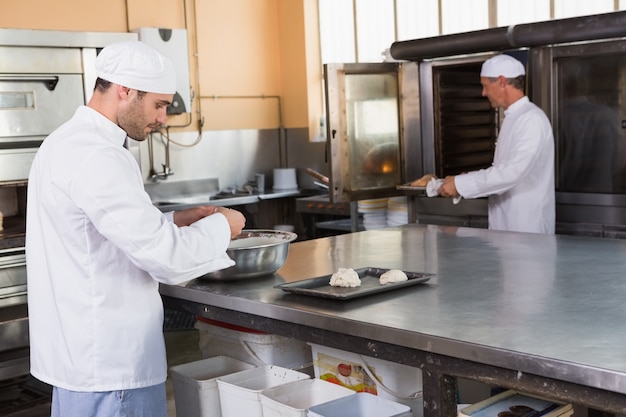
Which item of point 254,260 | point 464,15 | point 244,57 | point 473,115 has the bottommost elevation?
point 254,260

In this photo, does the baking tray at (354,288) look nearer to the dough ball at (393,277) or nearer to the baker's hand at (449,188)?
the dough ball at (393,277)

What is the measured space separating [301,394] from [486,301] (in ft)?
2.26

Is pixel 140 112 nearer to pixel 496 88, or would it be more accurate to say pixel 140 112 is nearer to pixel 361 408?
pixel 361 408

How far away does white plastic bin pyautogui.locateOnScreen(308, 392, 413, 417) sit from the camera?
7.82 feet

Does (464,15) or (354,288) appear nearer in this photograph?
(354,288)

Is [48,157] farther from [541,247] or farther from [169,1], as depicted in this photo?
[169,1]

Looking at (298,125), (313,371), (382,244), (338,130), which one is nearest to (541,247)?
(382,244)

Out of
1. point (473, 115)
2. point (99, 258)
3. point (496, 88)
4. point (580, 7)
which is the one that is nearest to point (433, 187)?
point (496, 88)

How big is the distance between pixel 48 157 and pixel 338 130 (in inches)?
116

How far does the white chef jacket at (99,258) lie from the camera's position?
218 cm

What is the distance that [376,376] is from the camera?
265 centimetres

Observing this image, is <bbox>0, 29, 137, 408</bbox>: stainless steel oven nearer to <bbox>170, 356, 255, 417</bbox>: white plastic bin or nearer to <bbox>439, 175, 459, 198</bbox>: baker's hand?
<bbox>170, 356, 255, 417</bbox>: white plastic bin

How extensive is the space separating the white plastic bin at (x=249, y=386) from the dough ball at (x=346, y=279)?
35 cm

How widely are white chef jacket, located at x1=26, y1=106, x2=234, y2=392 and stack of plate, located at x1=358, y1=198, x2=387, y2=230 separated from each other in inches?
134
